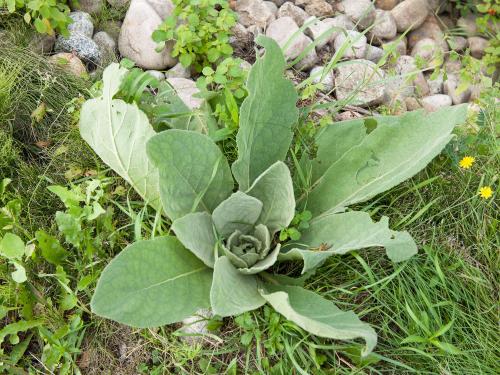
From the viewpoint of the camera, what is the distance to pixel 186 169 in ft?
5.28

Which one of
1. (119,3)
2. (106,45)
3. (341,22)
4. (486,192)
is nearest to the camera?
(486,192)

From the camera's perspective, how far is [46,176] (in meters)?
1.95

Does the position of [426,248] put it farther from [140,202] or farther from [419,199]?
[140,202]

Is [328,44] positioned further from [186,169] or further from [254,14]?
[186,169]

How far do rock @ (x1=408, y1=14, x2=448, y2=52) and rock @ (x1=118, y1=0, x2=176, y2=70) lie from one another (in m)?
1.46

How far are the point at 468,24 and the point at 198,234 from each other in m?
2.58

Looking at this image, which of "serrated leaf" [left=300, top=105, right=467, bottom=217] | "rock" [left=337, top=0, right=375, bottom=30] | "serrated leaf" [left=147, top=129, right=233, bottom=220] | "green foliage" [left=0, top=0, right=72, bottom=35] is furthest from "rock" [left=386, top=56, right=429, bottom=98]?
"green foliage" [left=0, top=0, right=72, bottom=35]

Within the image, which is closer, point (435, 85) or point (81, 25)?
point (81, 25)

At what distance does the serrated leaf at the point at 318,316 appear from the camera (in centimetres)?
127

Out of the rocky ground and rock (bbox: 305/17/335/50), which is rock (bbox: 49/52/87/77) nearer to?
the rocky ground

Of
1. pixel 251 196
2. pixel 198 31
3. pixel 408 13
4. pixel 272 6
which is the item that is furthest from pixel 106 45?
pixel 408 13

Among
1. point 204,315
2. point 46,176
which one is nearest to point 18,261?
point 46,176

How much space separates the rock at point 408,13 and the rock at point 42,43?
5.87 feet

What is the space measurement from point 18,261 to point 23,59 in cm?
86
